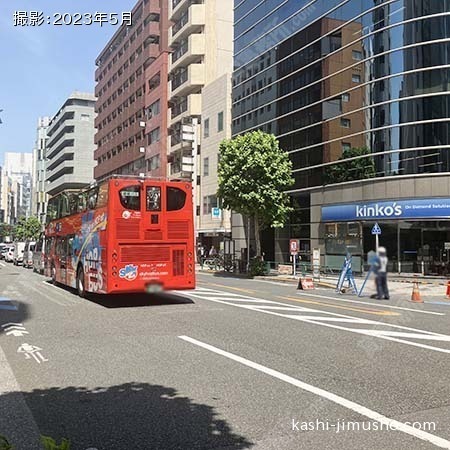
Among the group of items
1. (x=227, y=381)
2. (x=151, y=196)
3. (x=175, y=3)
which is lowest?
(x=227, y=381)

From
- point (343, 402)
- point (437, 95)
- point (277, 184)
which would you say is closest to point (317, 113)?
point (277, 184)

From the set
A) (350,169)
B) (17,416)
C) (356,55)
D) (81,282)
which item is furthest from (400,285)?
(350,169)

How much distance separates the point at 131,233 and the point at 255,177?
24661 mm

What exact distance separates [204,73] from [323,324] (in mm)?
49777

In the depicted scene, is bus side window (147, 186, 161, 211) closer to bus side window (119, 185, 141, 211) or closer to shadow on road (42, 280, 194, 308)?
bus side window (119, 185, 141, 211)

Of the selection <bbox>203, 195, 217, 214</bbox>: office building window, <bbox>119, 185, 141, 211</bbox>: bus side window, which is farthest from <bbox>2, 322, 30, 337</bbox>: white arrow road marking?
<bbox>203, 195, 217, 214</bbox>: office building window

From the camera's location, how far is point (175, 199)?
1164cm

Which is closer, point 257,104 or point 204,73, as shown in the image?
point 257,104

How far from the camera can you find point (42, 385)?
273 inches

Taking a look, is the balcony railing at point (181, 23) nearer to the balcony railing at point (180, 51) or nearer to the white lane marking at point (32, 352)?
the balcony railing at point (180, 51)

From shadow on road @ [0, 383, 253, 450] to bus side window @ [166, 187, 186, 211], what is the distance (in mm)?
5174

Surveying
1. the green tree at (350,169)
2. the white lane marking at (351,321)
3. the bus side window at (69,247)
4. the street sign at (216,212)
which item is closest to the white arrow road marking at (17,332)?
the bus side window at (69,247)

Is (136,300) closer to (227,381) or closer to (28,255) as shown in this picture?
(227,381)

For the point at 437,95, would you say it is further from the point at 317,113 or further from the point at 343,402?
the point at 343,402
